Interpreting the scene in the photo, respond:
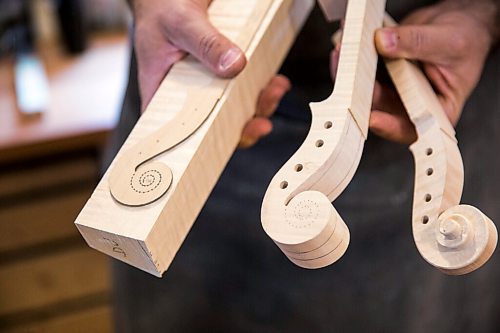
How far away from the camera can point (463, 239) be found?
41 cm

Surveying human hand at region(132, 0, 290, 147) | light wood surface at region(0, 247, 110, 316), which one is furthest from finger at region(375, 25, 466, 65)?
light wood surface at region(0, 247, 110, 316)

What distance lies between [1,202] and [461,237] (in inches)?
49.1

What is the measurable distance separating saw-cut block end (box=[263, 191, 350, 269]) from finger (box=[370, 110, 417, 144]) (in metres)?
0.14

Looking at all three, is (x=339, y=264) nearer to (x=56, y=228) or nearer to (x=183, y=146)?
(x=183, y=146)

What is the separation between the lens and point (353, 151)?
0.46 metres

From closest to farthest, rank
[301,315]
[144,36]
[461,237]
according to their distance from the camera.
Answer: [461,237], [144,36], [301,315]

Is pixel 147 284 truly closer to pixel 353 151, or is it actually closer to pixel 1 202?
pixel 353 151

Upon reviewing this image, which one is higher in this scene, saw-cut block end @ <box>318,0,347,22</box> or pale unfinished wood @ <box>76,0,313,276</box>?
saw-cut block end @ <box>318,0,347,22</box>

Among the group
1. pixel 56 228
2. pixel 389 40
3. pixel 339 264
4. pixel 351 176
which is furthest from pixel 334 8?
pixel 56 228

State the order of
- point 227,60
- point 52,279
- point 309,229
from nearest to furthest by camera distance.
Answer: point 309,229, point 227,60, point 52,279

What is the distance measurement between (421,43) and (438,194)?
0.15 m

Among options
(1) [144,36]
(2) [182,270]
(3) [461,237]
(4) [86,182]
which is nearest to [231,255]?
(2) [182,270]

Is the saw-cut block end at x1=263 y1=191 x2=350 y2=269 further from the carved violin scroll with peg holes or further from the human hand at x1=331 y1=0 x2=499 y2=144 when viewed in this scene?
the human hand at x1=331 y1=0 x2=499 y2=144

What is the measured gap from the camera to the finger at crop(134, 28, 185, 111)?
1.83 ft
